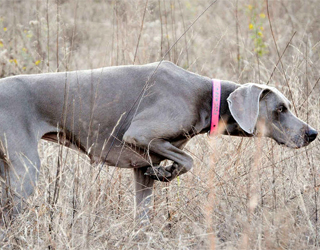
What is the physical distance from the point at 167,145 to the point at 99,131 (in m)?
0.55

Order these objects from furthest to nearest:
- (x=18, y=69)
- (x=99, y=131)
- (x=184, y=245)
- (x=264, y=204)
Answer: (x=18, y=69) < (x=99, y=131) < (x=264, y=204) < (x=184, y=245)

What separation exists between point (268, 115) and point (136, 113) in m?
1.03

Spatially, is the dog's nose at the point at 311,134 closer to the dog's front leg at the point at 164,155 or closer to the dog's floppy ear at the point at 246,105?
the dog's floppy ear at the point at 246,105

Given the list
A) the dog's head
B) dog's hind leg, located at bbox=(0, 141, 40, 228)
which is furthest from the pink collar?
dog's hind leg, located at bbox=(0, 141, 40, 228)

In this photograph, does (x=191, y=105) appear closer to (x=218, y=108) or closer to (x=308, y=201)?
(x=218, y=108)

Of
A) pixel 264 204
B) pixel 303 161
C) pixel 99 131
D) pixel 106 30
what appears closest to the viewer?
pixel 264 204

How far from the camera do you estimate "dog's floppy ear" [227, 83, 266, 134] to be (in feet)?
13.0

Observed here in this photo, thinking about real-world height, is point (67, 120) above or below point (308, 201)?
above

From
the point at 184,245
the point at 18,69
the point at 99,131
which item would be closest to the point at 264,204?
the point at 184,245

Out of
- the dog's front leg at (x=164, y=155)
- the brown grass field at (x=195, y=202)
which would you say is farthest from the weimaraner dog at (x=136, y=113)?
the brown grass field at (x=195, y=202)

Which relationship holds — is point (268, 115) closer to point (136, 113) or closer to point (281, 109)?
point (281, 109)

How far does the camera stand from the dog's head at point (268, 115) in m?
3.98

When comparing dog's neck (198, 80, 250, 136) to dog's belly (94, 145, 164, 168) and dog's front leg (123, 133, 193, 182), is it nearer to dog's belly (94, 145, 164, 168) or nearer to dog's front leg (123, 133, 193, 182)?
dog's front leg (123, 133, 193, 182)

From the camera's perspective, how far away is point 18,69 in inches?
259
